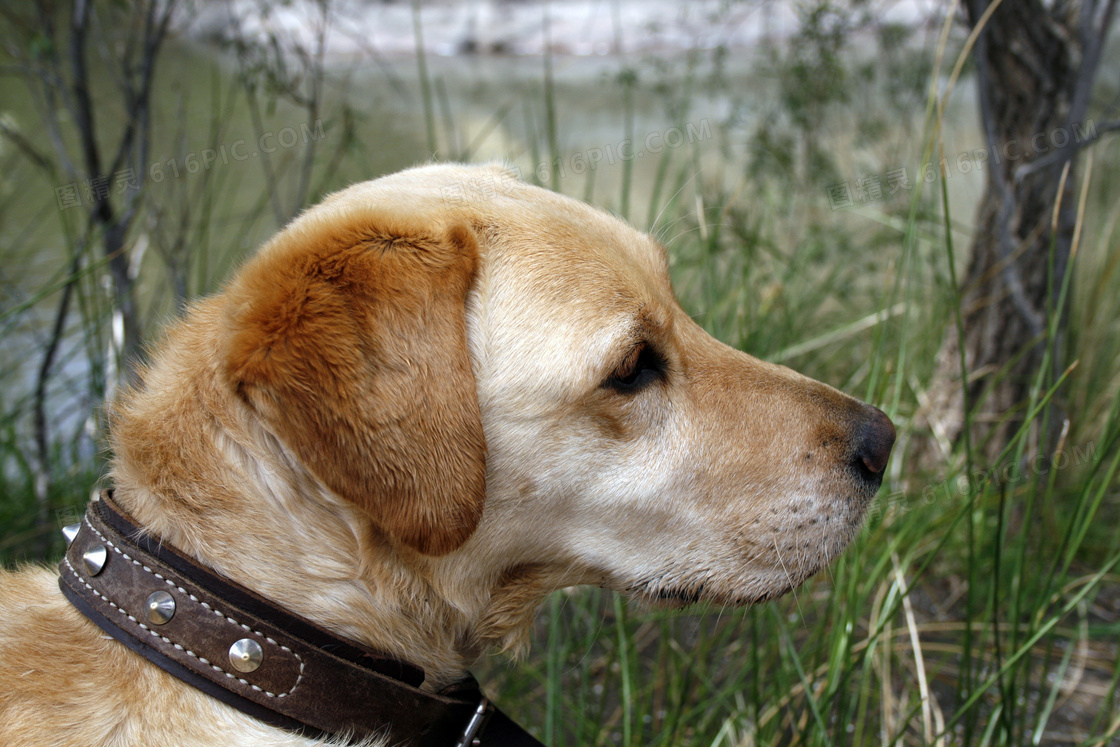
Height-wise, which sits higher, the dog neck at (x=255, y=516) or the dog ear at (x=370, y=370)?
the dog ear at (x=370, y=370)

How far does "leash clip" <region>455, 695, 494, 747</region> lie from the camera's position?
1.84 metres

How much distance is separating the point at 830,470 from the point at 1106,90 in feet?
21.3

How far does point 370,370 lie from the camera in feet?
5.00

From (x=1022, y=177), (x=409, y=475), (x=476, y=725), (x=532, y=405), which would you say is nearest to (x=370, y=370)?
(x=409, y=475)

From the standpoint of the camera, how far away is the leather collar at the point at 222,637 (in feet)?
4.79

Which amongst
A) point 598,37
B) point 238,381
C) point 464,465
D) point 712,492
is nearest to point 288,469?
point 238,381

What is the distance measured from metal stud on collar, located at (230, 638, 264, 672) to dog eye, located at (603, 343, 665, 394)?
34.6 inches

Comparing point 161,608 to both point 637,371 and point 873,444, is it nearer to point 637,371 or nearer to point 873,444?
point 637,371

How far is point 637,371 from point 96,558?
1181 millimetres

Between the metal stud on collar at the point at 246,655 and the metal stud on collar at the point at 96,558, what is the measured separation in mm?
312

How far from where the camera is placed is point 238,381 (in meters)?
1.47

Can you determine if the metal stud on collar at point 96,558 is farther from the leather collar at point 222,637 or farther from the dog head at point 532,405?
the dog head at point 532,405

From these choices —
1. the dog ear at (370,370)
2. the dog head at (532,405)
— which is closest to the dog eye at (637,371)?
the dog head at (532,405)

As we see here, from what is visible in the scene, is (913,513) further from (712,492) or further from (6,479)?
(6,479)
